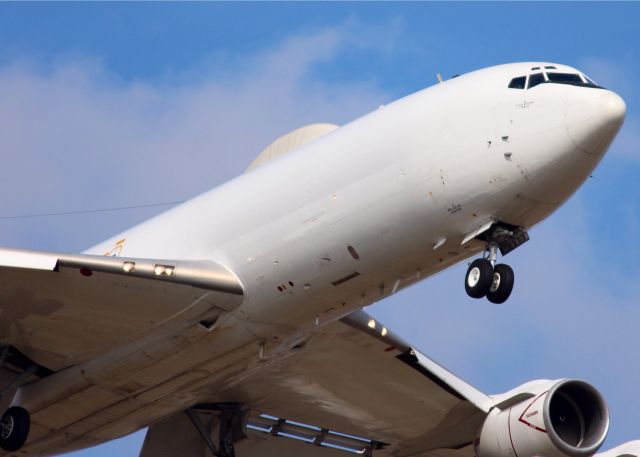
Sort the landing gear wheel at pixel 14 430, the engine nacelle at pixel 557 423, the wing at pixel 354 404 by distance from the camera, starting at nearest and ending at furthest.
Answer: the landing gear wheel at pixel 14 430
the engine nacelle at pixel 557 423
the wing at pixel 354 404

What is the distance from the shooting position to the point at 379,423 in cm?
3909

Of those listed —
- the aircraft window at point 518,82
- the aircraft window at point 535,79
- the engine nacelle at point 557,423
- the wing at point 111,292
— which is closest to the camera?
the aircraft window at point 535,79

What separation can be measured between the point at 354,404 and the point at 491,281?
9.05 m

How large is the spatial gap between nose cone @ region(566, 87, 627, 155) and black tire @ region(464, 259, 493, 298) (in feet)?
9.07

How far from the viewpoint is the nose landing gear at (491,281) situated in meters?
30.1

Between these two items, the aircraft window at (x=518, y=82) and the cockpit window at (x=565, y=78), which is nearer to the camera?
the cockpit window at (x=565, y=78)

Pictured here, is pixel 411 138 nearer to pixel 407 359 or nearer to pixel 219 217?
pixel 219 217

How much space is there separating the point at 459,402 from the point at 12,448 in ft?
34.2

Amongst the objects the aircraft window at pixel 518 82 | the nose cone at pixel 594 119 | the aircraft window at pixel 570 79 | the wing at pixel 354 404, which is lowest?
the wing at pixel 354 404

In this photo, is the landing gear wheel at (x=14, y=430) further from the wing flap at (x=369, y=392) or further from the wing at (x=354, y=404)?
the wing at (x=354, y=404)

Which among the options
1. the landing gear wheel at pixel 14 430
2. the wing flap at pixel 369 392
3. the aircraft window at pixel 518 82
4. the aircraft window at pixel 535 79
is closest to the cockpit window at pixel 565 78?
the aircraft window at pixel 535 79

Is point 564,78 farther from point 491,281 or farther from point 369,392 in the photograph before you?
point 369,392

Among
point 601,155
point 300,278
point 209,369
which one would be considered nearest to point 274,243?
point 300,278

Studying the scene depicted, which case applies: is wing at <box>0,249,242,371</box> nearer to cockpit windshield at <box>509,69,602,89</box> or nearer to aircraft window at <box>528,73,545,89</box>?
cockpit windshield at <box>509,69,602,89</box>
